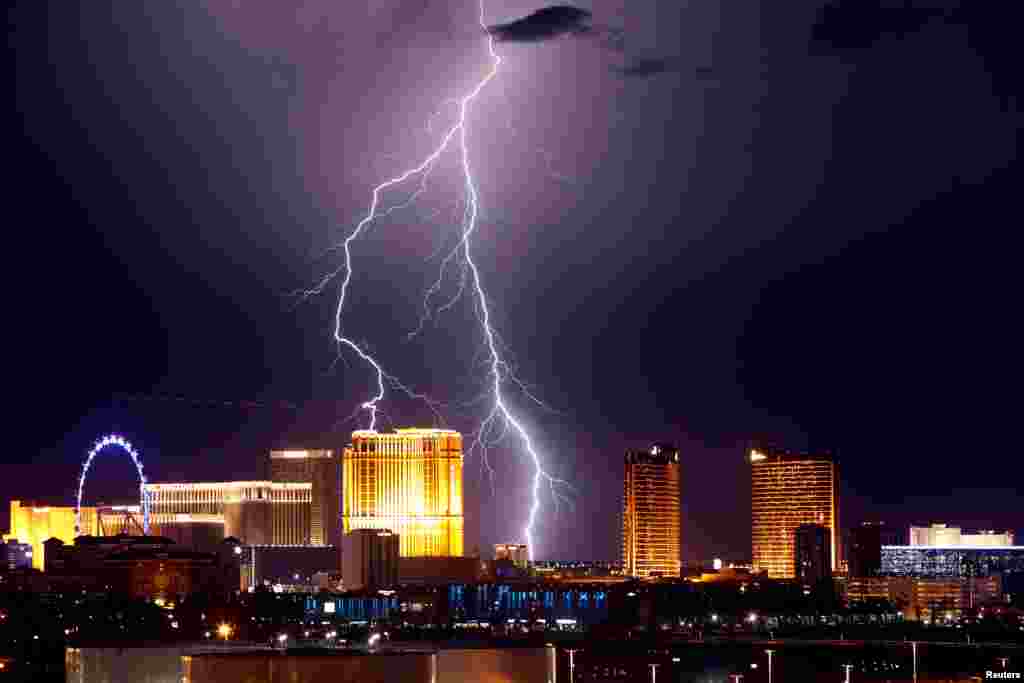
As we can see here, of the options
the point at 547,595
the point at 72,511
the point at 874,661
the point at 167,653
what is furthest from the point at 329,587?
the point at 167,653

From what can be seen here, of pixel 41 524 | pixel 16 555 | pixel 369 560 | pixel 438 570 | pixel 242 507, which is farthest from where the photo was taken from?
pixel 41 524

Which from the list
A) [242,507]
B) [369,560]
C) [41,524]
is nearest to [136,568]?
[369,560]

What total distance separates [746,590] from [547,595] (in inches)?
807

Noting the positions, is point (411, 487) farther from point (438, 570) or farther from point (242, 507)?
point (242, 507)

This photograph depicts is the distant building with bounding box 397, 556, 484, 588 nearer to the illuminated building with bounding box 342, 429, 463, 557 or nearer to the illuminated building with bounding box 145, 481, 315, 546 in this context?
the illuminated building with bounding box 342, 429, 463, 557

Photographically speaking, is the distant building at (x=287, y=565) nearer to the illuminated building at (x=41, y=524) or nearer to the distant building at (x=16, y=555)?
the illuminated building at (x=41, y=524)

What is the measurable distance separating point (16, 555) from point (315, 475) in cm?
2567

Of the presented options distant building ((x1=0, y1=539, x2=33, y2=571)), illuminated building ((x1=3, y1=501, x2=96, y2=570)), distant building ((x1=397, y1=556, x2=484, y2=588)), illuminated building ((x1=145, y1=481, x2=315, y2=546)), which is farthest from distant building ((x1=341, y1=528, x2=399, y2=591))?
illuminated building ((x1=3, y1=501, x2=96, y2=570))

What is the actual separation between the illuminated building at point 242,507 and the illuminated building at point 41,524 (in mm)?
5929

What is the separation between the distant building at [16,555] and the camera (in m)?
172

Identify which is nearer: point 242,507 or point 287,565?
point 287,565

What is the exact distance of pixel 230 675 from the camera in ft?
134

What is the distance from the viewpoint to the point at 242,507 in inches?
7470

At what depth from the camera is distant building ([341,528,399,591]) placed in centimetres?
17100
